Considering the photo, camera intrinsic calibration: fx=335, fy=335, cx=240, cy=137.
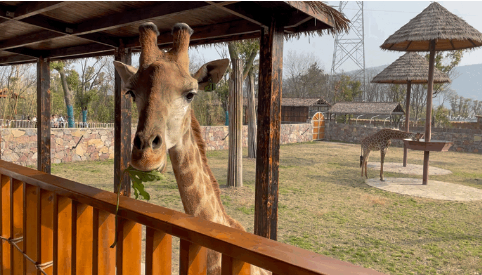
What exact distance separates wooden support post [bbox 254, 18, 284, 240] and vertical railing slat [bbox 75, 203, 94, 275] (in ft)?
4.80

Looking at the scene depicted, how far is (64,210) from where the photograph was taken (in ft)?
5.13

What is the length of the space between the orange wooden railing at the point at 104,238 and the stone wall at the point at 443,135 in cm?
1799

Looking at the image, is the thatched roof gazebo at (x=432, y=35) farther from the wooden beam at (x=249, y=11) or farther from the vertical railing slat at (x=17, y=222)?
the vertical railing slat at (x=17, y=222)

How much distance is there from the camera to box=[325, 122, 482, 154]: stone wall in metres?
15.8

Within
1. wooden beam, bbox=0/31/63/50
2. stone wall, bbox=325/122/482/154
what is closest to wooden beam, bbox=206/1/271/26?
wooden beam, bbox=0/31/63/50

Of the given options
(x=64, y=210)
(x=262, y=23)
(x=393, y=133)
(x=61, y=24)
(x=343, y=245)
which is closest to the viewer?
(x=64, y=210)

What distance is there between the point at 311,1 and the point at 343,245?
3.33 meters

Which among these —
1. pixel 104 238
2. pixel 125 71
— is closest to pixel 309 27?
pixel 125 71

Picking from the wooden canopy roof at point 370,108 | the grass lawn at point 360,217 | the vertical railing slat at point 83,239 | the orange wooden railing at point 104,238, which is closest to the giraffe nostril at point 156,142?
the orange wooden railing at point 104,238

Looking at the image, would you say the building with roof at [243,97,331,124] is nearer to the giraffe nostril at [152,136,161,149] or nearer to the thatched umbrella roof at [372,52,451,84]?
the thatched umbrella roof at [372,52,451,84]

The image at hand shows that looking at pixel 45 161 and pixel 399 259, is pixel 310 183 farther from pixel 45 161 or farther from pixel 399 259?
pixel 45 161

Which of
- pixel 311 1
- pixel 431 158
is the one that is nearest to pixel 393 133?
pixel 431 158

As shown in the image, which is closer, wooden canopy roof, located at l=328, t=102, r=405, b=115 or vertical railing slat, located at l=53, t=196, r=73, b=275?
Result: vertical railing slat, located at l=53, t=196, r=73, b=275

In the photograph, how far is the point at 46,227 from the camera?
5.46ft
